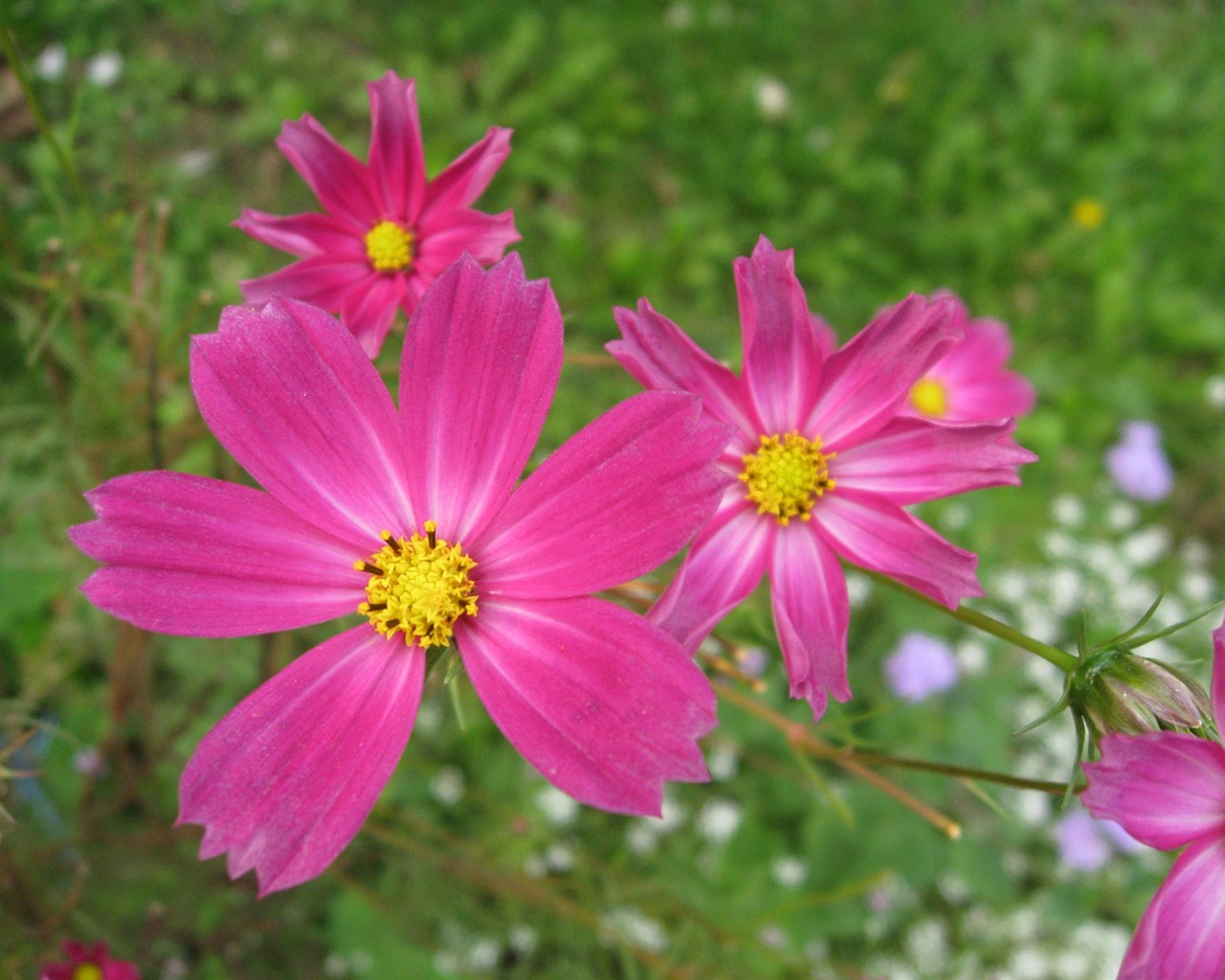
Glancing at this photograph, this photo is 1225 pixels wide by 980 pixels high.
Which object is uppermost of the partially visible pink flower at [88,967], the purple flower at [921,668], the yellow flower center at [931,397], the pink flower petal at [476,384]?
the yellow flower center at [931,397]

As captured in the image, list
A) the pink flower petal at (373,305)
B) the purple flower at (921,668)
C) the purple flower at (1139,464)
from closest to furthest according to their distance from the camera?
1. the pink flower petal at (373,305)
2. the purple flower at (921,668)
3. the purple flower at (1139,464)

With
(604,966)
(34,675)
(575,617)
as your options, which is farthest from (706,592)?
(34,675)

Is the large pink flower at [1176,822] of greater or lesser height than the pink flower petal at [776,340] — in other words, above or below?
below

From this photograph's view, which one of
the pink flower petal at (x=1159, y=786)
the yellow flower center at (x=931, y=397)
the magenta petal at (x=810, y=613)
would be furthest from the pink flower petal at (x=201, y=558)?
the yellow flower center at (x=931, y=397)

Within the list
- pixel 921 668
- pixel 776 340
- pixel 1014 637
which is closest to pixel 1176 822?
pixel 1014 637

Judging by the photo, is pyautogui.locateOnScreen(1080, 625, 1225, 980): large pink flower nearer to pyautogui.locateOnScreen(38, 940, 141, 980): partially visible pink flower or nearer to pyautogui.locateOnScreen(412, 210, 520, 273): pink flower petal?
pyautogui.locateOnScreen(412, 210, 520, 273): pink flower petal

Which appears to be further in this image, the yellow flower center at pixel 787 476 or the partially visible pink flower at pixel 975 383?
the partially visible pink flower at pixel 975 383

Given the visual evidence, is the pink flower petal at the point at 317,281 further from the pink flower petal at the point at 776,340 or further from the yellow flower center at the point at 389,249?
the pink flower petal at the point at 776,340
